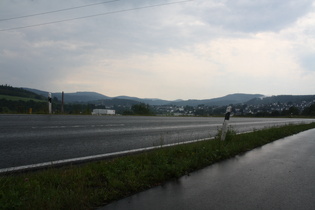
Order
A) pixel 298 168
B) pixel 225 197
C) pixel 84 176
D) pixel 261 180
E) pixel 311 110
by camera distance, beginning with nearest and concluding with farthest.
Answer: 1. pixel 225 197
2. pixel 84 176
3. pixel 261 180
4. pixel 298 168
5. pixel 311 110

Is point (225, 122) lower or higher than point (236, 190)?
higher

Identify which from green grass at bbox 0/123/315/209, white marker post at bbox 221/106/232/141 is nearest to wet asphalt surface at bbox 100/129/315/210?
green grass at bbox 0/123/315/209

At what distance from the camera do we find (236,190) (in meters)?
3.88

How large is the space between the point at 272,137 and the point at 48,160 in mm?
9113

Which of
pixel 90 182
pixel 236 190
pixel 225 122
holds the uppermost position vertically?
pixel 225 122

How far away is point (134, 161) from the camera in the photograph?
5.13m

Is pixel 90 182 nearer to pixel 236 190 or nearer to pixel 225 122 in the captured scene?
pixel 236 190

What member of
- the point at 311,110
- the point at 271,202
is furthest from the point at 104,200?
the point at 311,110

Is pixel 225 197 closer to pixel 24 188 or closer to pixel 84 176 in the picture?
pixel 84 176

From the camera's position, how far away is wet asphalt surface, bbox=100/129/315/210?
327cm

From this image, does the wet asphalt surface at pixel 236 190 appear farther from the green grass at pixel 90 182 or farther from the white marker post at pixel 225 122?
the white marker post at pixel 225 122

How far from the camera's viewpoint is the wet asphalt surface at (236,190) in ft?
10.7

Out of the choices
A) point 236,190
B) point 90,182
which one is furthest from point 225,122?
point 90,182

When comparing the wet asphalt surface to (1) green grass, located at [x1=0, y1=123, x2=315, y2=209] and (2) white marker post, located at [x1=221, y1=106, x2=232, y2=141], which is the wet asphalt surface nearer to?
(1) green grass, located at [x1=0, y1=123, x2=315, y2=209]
